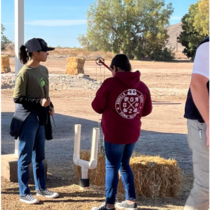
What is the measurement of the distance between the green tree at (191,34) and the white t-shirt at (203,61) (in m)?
42.3

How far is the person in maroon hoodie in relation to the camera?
129 inches

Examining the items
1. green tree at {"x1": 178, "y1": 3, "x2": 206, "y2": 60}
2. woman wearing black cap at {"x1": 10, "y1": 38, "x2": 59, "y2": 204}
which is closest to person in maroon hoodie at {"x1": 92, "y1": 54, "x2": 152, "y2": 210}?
woman wearing black cap at {"x1": 10, "y1": 38, "x2": 59, "y2": 204}

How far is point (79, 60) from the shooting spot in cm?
2442

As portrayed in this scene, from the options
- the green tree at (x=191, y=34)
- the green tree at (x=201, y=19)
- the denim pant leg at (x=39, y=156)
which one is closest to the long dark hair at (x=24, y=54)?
the denim pant leg at (x=39, y=156)

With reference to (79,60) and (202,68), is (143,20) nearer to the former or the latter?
(79,60)

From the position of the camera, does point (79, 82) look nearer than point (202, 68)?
No

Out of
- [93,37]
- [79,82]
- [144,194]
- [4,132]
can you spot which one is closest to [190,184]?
[144,194]

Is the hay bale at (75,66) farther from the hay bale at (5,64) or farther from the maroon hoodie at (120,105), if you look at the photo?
the maroon hoodie at (120,105)

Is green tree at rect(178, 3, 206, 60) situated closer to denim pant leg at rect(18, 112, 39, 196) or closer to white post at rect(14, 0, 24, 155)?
white post at rect(14, 0, 24, 155)

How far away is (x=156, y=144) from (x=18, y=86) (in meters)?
4.53

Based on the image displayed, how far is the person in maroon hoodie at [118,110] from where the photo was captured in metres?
3.29

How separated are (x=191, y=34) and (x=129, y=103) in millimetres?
43352

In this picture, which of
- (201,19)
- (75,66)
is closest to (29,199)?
(75,66)

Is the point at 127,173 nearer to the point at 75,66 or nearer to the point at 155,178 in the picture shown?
the point at 155,178
